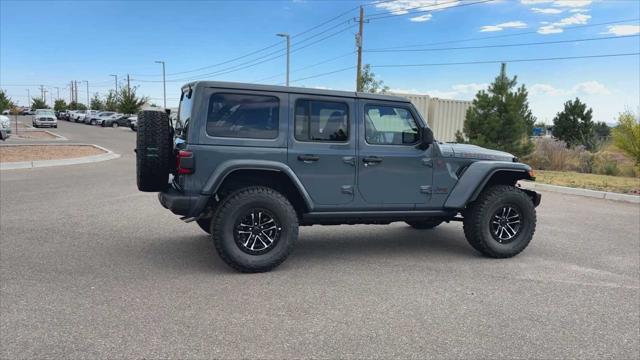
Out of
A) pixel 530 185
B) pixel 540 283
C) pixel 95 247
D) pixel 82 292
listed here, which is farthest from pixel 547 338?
pixel 530 185

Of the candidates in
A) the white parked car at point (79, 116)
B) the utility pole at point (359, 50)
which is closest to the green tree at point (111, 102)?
the white parked car at point (79, 116)

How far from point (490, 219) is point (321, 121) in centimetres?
238

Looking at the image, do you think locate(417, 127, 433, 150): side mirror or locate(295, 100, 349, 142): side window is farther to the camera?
locate(417, 127, 433, 150): side mirror

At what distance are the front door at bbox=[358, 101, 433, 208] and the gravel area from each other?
40.0ft

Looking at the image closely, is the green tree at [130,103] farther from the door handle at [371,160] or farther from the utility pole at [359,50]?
the door handle at [371,160]

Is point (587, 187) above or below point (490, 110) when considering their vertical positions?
below

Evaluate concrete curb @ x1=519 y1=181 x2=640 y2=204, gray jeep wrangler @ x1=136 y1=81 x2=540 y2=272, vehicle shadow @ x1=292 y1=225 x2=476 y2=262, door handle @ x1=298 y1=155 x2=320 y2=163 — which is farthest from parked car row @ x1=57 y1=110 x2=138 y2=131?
door handle @ x1=298 y1=155 x2=320 y2=163

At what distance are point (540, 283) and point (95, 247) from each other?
505 cm

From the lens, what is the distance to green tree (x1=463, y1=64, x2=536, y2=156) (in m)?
14.5

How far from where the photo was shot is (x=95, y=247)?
5.60m

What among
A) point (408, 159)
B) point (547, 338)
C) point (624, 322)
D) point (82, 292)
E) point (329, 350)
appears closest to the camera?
point (329, 350)

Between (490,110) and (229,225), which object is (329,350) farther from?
(490,110)

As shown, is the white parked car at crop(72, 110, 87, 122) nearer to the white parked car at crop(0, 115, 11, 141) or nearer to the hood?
the white parked car at crop(0, 115, 11, 141)

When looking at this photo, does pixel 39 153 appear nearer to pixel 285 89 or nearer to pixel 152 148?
pixel 152 148
